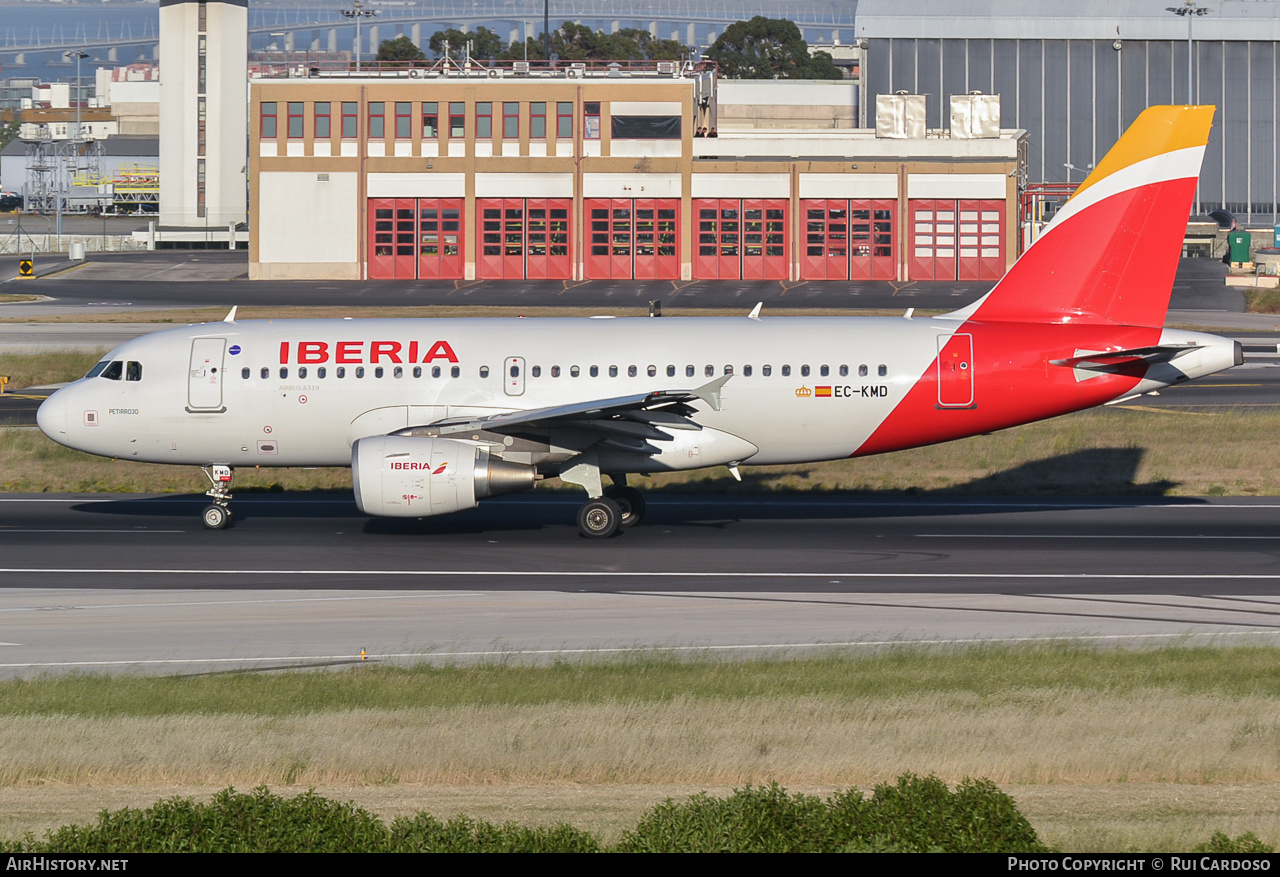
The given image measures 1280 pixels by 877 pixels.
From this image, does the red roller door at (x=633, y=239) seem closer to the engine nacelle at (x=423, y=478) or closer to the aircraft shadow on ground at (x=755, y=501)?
the aircraft shadow on ground at (x=755, y=501)

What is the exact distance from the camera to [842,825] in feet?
31.4

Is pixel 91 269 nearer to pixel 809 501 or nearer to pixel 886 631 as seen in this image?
pixel 809 501

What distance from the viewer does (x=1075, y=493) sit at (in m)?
35.2

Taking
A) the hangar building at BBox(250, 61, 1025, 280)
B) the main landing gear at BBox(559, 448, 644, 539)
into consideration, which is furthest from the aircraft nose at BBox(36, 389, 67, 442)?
the hangar building at BBox(250, 61, 1025, 280)

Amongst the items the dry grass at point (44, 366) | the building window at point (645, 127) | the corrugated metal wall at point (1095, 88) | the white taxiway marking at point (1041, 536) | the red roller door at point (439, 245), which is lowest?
the white taxiway marking at point (1041, 536)

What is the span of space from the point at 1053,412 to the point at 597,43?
158 meters

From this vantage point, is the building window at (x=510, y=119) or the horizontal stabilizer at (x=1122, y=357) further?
the building window at (x=510, y=119)

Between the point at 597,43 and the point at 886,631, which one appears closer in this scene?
the point at 886,631

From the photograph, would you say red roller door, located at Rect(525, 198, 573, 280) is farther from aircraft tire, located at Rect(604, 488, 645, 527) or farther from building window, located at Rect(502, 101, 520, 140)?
aircraft tire, located at Rect(604, 488, 645, 527)

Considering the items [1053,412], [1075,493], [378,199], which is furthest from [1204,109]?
[378,199]

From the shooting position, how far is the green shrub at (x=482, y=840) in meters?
9.20

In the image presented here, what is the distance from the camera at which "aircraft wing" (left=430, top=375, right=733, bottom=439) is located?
1054 inches

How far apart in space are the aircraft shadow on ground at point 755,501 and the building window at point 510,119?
179 ft

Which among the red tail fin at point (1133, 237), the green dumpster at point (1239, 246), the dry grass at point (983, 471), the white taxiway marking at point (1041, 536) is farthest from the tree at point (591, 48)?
the white taxiway marking at point (1041, 536)
